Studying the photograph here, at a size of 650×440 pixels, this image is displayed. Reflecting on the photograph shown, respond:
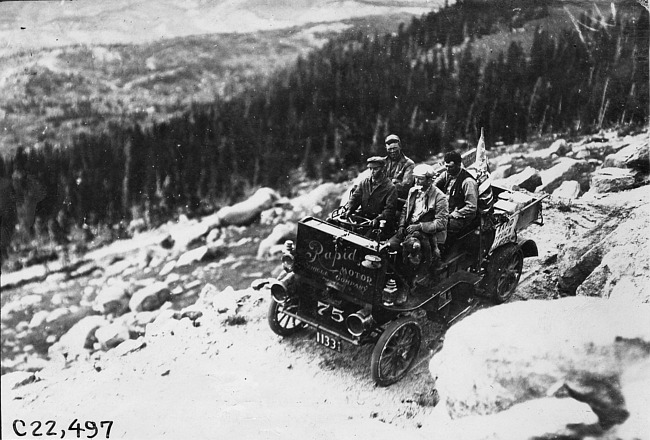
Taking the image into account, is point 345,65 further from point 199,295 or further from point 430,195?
point 199,295

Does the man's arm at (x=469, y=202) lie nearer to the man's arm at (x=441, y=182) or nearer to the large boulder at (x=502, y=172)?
the man's arm at (x=441, y=182)

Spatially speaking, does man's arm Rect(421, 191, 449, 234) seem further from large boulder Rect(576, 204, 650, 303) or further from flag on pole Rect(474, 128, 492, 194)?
large boulder Rect(576, 204, 650, 303)

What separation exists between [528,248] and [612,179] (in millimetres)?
1167

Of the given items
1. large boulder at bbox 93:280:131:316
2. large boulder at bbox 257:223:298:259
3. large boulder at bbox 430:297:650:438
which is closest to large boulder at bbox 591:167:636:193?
large boulder at bbox 430:297:650:438

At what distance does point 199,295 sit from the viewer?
27.2 ft

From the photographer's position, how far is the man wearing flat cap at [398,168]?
7711mm

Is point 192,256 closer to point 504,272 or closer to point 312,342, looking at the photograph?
point 312,342

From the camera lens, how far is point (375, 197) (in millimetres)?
7496

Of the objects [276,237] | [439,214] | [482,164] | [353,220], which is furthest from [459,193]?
[276,237]

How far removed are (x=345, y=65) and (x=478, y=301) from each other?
3042 millimetres

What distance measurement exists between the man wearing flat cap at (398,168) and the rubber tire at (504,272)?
1.14 metres

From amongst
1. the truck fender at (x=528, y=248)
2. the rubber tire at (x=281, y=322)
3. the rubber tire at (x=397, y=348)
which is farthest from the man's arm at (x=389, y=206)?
the truck fender at (x=528, y=248)

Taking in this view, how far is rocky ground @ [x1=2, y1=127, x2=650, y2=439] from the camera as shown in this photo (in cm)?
669

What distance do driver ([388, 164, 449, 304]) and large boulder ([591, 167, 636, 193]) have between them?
220 centimetres
